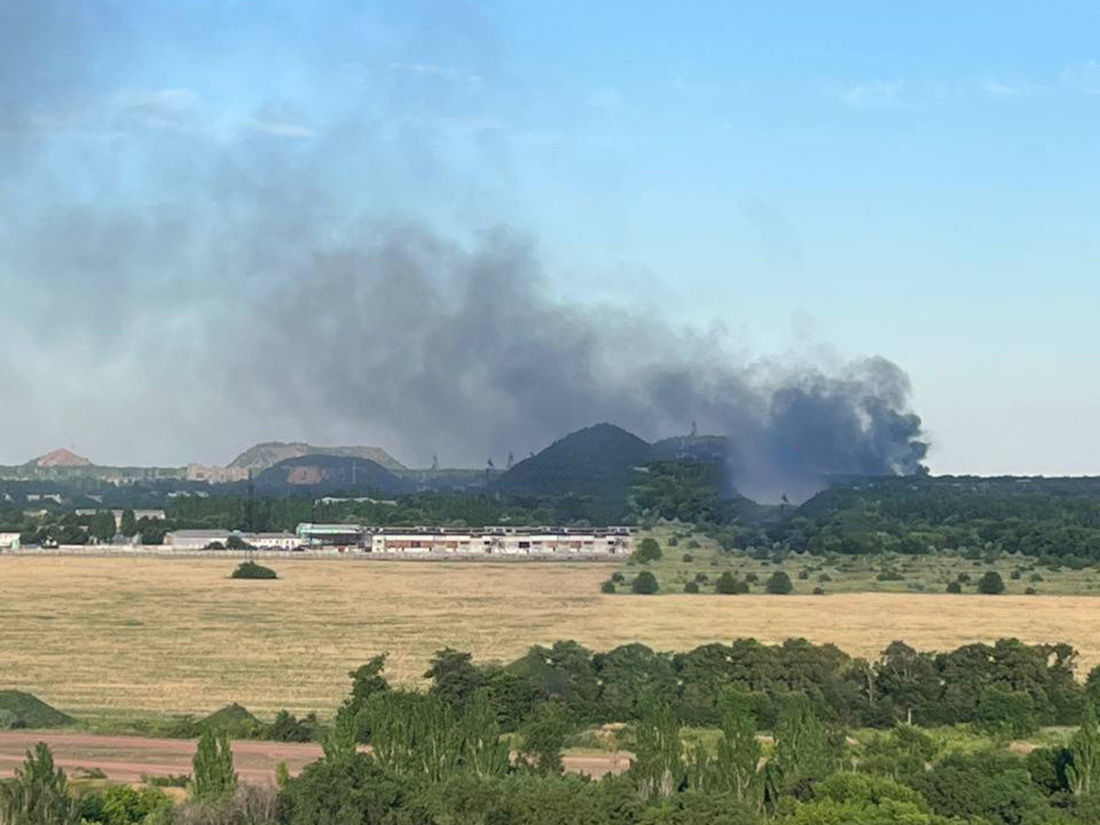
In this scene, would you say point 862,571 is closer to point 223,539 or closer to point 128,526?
point 223,539

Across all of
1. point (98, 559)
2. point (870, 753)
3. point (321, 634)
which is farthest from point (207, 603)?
point (870, 753)

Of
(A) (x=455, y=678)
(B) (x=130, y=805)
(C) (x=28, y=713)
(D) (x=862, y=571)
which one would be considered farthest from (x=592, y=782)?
(D) (x=862, y=571)

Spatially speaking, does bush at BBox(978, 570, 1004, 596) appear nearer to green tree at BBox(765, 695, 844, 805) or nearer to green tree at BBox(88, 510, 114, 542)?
green tree at BBox(765, 695, 844, 805)

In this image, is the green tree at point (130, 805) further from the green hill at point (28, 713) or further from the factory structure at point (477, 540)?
the factory structure at point (477, 540)

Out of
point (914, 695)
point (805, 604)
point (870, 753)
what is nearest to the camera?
point (870, 753)

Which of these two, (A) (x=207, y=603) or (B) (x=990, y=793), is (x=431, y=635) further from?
(B) (x=990, y=793)

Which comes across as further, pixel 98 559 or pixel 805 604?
pixel 98 559
